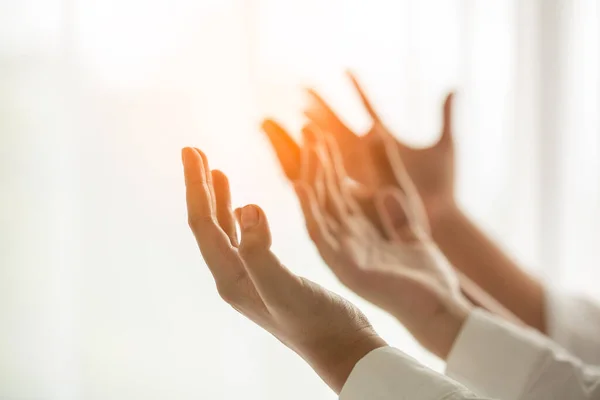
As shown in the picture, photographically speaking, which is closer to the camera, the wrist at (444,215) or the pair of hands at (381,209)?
the pair of hands at (381,209)

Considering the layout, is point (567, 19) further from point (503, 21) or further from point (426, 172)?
point (426, 172)

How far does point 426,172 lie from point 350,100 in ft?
0.56

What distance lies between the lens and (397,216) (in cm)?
87

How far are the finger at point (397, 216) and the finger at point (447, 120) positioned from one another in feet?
0.31

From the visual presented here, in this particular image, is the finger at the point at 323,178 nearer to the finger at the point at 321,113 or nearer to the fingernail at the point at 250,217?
the finger at the point at 321,113

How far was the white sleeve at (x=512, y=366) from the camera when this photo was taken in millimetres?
699

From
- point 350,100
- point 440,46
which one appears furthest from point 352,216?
point 440,46

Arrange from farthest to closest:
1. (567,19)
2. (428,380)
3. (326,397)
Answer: (567,19), (326,397), (428,380)

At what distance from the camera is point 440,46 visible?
2.92 feet

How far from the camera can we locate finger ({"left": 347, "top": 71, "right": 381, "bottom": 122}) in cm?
80

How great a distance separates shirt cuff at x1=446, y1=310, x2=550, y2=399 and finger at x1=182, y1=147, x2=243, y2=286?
35cm

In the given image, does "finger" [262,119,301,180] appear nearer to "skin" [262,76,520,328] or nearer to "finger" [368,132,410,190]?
"skin" [262,76,520,328]

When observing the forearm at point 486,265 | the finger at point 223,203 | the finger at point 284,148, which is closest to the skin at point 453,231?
the forearm at point 486,265

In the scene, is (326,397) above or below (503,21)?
below
